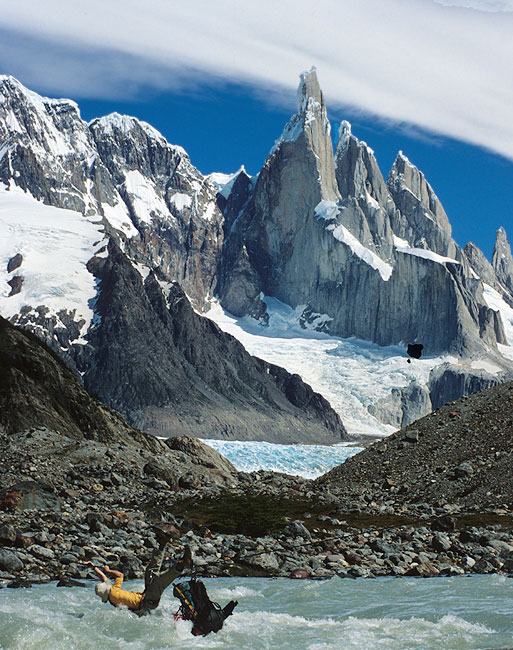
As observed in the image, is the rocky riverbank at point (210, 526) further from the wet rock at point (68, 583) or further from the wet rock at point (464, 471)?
the wet rock at point (464, 471)

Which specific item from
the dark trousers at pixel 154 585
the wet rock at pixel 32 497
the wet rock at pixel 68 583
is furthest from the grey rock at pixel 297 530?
the dark trousers at pixel 154 585

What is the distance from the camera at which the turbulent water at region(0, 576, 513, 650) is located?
22516 millimetres

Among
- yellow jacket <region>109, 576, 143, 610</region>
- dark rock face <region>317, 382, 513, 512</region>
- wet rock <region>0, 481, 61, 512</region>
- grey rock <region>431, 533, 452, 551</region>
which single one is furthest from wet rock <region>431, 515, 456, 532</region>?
yellow jacket <region>109, 576, 143, 610</region>

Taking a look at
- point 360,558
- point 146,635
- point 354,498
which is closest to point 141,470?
point 354,498

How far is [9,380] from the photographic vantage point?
75.7 metres

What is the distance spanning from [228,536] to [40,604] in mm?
14594

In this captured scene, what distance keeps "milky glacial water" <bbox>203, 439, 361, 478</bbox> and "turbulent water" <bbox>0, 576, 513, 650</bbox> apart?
448 feet

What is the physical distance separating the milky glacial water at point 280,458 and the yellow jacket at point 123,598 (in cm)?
13965

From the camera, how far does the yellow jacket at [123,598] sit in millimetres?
24859

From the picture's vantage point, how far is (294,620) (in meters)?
25.2

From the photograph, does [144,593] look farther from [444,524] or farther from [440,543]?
[444,524]

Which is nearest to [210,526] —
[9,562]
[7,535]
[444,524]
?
[444,524]

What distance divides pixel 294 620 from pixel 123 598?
495cm

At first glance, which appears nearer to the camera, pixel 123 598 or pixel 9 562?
pixel 123 598
